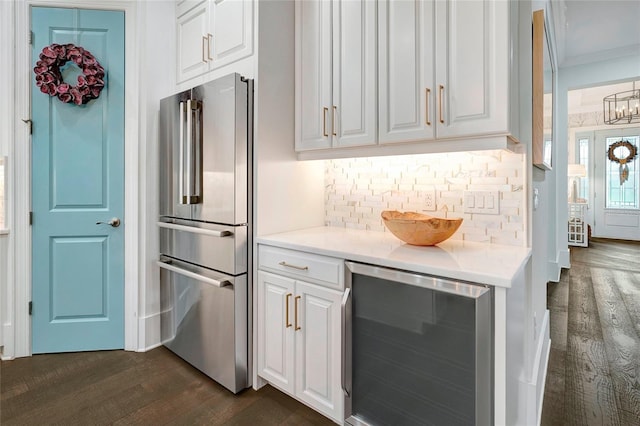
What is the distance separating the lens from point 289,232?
218 cm

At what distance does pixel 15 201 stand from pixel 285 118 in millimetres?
1961

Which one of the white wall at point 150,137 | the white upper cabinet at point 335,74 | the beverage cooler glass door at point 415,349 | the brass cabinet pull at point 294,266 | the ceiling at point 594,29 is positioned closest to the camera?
the beverage cooler glass door at point 415,349

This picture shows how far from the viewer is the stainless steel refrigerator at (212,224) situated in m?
1.92

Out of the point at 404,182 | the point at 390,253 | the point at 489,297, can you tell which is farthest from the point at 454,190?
the point at 489,297

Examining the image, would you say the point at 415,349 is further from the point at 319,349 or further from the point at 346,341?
the point at 319,349

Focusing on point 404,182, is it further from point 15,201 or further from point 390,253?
point 15,201

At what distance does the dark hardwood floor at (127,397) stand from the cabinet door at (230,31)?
1983 millimetres

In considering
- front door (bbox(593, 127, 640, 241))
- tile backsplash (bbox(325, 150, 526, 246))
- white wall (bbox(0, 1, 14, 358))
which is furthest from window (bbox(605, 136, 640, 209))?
white wall (bbox(0, 1, 14, 358))

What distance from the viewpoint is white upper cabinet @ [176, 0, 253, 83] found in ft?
6.63

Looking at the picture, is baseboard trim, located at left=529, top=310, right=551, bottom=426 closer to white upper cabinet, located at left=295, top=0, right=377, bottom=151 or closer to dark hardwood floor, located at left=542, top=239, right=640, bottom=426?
dark hardwood floor, located at left=542, top=239, right=640, bottom=426

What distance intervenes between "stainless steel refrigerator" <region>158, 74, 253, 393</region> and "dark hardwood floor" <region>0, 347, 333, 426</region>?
118mm

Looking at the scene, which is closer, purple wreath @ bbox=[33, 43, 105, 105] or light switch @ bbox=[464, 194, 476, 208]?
light switch @ bbox=[464, 194, 476, 208]

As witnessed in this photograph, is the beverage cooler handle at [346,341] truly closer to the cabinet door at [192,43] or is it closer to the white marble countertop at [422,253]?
the white marble countertop at [422,253]

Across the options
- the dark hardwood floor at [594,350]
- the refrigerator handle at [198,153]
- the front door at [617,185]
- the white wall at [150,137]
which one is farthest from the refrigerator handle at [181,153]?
the front door at [617,185]
